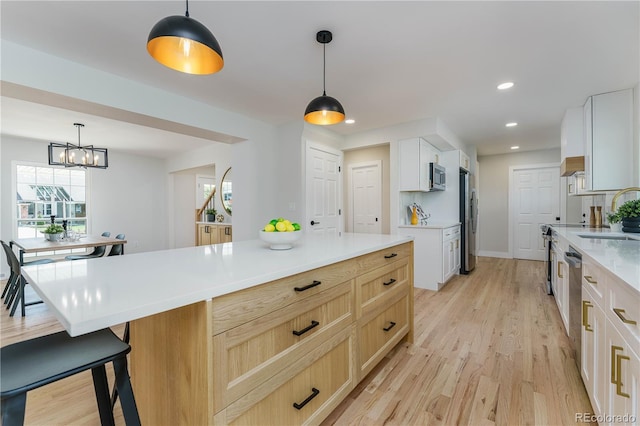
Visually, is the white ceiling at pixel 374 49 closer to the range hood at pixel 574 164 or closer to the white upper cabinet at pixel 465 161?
the range hood at pixel 574 164

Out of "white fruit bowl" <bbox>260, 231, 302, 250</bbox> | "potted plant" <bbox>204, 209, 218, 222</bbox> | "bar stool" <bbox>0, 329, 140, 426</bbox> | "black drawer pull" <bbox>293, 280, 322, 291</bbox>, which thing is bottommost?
"bar stool" <bbox>0, 329, 140, 426</bbox>

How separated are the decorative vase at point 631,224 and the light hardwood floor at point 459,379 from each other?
1.06m

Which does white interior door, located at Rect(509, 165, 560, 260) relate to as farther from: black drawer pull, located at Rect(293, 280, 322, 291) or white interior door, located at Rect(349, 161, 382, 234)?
black drawer pull, located at Rect(293, 280, 322, 291)

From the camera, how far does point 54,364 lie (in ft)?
2.91

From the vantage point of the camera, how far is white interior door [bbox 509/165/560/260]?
233 inches

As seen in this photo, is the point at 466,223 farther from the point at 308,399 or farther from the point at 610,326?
the point at 308,399

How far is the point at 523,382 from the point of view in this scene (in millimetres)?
1894

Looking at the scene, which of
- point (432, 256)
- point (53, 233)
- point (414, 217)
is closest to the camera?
point (53, 233)

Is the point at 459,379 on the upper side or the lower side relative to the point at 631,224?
lower

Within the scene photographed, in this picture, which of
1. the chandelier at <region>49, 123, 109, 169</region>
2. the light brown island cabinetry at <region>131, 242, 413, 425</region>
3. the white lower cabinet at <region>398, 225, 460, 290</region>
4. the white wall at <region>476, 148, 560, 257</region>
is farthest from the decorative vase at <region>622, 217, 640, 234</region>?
the chandelier at <region>49, 123, 109, 169</region>

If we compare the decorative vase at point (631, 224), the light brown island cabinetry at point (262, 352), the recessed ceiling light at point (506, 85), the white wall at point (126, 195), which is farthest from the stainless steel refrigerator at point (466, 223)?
the white wall at point (126, 195)

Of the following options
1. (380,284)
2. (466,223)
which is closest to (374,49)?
(380,284)

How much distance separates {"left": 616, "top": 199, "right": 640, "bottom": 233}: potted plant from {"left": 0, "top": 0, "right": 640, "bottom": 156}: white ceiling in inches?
49.2

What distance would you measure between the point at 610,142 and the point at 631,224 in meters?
1.16
